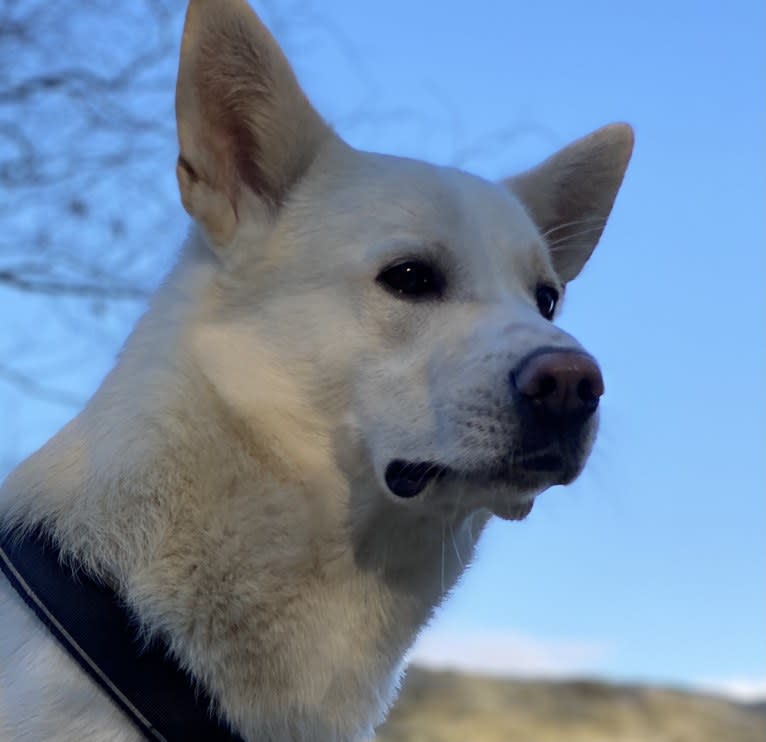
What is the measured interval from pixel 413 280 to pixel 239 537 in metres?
0.73

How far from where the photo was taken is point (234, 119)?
289cm

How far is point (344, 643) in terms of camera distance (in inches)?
98.9

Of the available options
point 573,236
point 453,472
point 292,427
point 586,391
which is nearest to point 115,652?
point 292,427

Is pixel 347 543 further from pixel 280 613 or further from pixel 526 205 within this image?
pixel 526 205

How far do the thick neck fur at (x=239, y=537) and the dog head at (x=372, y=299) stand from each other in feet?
0.26

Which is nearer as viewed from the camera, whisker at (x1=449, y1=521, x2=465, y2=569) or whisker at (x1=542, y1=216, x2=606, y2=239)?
whisker at (x1=449, y1=521, x2=465, y2=569)

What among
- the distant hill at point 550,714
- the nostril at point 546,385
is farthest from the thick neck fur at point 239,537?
the distant hill at point 550,714

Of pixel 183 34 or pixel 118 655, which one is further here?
pixel 183 34

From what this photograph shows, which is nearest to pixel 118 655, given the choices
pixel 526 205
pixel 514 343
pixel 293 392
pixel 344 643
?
pixel 344 643

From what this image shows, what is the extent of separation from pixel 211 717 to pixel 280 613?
249 millimetres

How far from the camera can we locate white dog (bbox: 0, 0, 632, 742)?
2.35m

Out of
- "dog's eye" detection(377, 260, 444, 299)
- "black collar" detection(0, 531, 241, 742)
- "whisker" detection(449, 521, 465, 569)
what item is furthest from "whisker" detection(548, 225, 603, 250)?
"black collar" detection(0, 531, 241, 742)

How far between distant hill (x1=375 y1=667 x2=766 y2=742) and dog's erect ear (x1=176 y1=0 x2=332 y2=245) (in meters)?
4.14

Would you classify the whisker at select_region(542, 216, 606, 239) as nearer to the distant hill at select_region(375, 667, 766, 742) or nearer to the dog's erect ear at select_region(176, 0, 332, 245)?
the dog's erect ear at select_region(176, 0, 332, 245)
